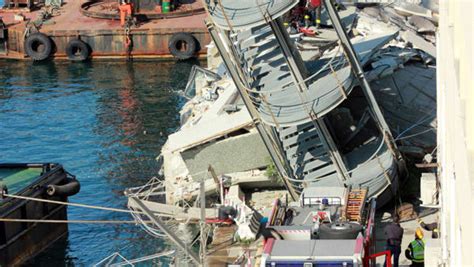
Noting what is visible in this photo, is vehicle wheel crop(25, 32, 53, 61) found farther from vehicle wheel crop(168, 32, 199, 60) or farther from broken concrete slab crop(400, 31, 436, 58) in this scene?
broken concrete slab crop(400, 31, 436, 58)

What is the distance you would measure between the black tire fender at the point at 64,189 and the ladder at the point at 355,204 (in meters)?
8.38

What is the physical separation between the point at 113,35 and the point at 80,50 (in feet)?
6.80

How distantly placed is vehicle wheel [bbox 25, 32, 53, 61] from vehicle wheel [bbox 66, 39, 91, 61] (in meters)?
1.24

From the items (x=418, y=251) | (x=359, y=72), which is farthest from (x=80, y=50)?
(x=418, y=251)

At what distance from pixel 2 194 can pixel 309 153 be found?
7403 mm

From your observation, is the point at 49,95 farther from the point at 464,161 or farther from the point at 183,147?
the point at 464,161

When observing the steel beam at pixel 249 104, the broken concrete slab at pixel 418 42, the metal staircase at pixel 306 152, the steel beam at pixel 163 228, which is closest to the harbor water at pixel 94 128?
the steel beam at pixel 249 104

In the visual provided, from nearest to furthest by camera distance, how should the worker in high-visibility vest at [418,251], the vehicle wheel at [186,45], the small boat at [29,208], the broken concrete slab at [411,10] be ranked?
the worker in high-visibility vest at [418,251], the small boat at [29,208], the broken concrete slab at [411,10], the vehicle wheel at [186,45]

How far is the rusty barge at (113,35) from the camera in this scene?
201 ft

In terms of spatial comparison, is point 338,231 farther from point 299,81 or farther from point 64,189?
point 64,189

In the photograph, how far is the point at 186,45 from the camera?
61094 millimetres

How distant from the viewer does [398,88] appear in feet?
98.2

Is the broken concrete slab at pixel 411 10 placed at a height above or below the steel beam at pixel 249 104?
below

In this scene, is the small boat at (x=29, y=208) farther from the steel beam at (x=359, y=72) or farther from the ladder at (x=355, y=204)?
the steel beam at (x=359, y=72)
